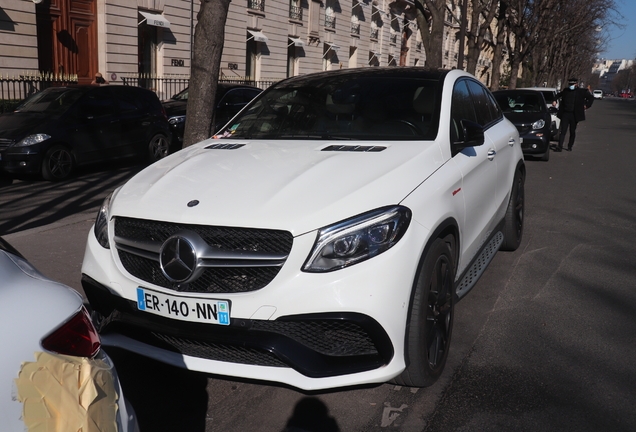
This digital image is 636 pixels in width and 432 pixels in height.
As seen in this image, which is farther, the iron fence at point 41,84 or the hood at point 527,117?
the iron fence at point 41,84

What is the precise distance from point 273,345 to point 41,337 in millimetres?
1297

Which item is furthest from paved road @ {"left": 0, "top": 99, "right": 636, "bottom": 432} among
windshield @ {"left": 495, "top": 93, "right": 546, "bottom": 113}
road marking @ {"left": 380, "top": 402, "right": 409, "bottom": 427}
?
windshield @ {"left": 495, "top": 93, "right": 546, "bottom": 113}

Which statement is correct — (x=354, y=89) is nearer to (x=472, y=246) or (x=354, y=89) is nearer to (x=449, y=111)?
(x=449, y=111)

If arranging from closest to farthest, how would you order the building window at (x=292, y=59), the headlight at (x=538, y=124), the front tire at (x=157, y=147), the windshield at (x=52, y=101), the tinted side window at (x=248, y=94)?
1. the windshield at (x=52, y=101)
2. the front tire at (x=157, y=147)
3. the headlight at (x=538, y=124)
4. the tinted side window at (x=248, y=94)
5. the building window at (x=292, y=59)

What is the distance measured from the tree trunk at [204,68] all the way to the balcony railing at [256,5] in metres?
23.8

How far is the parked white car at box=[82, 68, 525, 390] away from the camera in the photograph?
2.88 metres

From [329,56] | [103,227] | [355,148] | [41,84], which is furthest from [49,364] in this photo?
[329,56]

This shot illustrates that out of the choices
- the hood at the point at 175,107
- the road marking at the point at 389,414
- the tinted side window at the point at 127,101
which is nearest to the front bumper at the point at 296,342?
the road marking at the point at 389,414

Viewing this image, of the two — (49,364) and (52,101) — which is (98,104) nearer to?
(52,101)

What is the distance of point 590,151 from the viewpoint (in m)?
17.3

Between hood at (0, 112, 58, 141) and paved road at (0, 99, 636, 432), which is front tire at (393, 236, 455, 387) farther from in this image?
hood at (0, 112, 58, 141)

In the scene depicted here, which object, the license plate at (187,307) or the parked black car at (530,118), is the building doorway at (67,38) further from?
the license plate at (187,307)

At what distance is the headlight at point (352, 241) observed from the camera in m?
2.89

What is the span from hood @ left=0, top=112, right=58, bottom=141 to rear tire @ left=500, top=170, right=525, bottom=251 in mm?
7946
